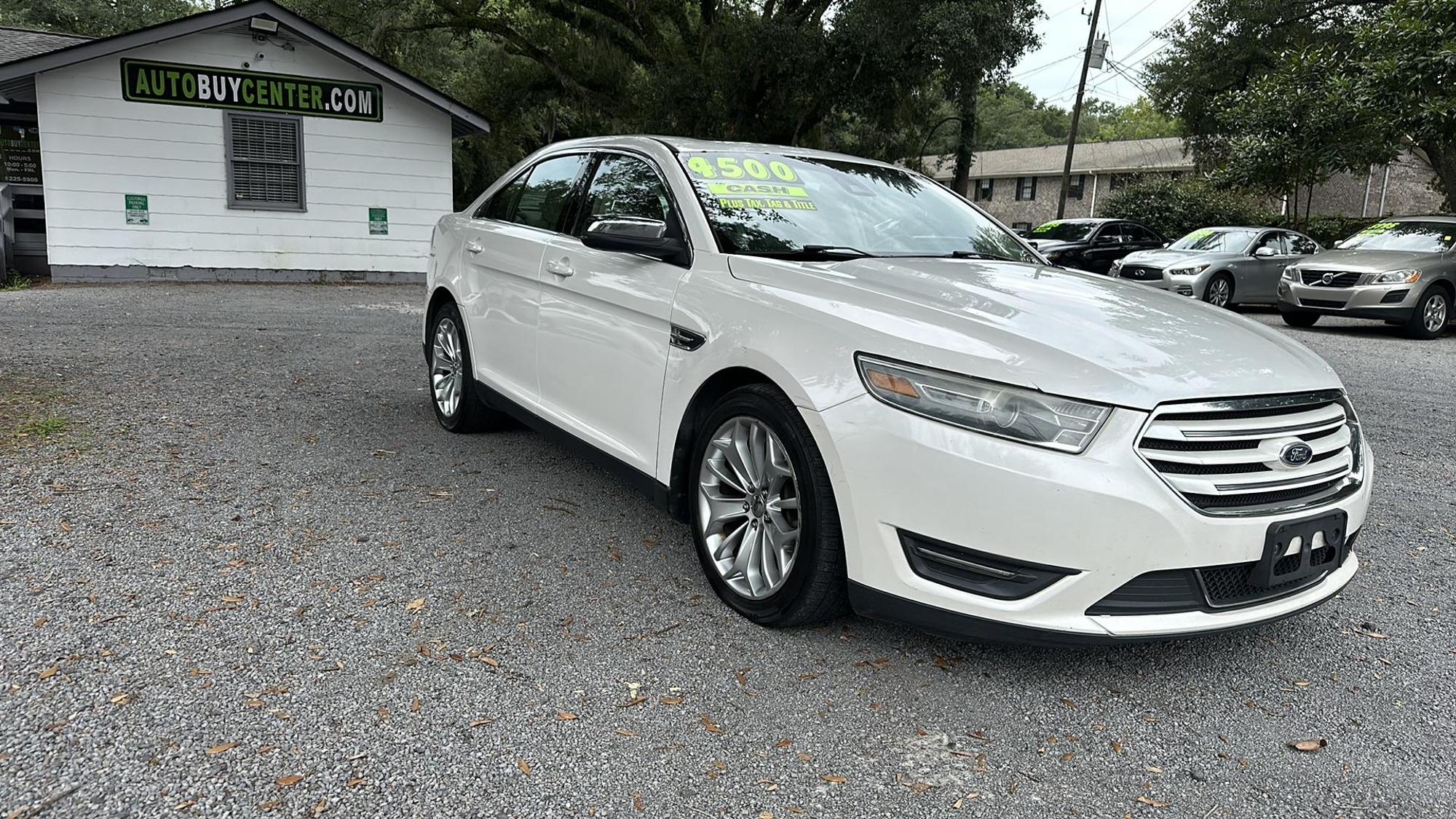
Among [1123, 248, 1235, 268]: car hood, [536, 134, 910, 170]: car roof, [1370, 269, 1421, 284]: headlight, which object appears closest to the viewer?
[536, 134, 910, 170]: car roof

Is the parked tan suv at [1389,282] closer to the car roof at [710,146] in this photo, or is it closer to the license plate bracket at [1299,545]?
the car roof at [710,146]

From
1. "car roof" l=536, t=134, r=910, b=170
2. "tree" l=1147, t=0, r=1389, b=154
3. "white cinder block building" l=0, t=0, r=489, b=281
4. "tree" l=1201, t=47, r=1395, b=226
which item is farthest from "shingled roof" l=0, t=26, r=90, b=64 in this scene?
"tree" l=1147, t=0, r=1389, b=154

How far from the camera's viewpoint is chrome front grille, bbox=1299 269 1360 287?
41.7ft

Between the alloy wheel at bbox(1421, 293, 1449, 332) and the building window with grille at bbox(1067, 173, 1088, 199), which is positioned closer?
the alloy wheel at bbox(1421, 293, 1449, 332)

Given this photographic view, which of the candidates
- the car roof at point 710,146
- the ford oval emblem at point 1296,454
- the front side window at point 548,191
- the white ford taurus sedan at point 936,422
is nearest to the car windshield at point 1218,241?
the car roof at point 710,146

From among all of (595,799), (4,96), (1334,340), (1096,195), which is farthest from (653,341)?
(1096,195)

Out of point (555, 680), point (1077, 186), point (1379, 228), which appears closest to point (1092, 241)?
point (1379, 228)

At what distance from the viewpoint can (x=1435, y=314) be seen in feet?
41.5

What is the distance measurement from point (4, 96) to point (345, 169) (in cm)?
438

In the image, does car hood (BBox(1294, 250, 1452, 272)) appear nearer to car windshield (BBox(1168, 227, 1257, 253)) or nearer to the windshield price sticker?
the windshield price sticker

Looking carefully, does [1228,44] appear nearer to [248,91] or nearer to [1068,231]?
[1068,231]

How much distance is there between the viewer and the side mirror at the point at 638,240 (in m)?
3.56

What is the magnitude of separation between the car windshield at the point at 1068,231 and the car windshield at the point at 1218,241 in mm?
5309

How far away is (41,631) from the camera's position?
9.83 ft
